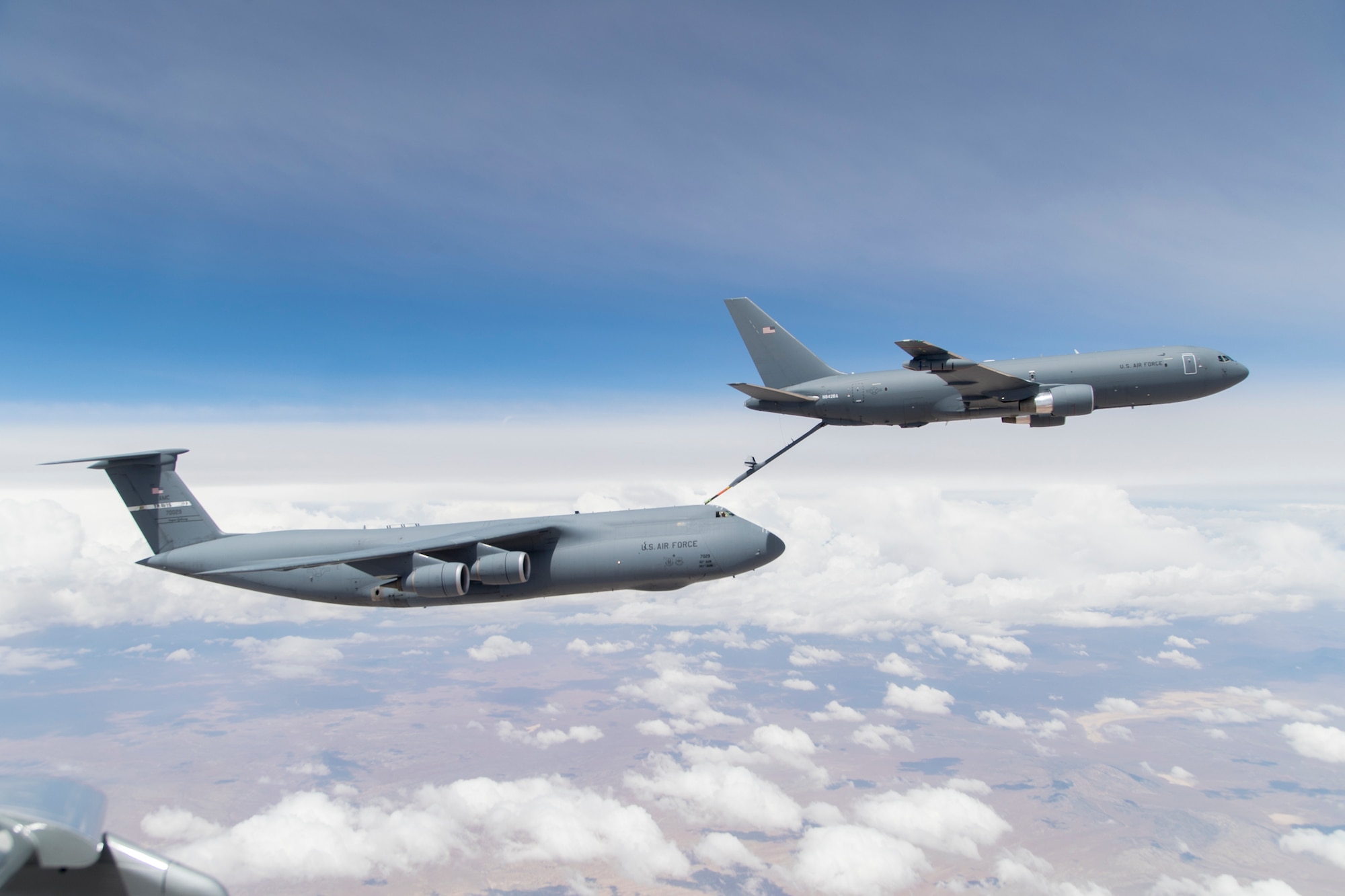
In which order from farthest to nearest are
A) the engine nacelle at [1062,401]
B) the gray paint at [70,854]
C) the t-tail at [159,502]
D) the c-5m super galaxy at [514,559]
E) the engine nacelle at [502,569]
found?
the t-tail at [159,502]
the engine nacelle at [1062,401]
the c-5m super galaxy at [514,559]
the engine nacelle at [502,569]
the gray paint at [70,854]

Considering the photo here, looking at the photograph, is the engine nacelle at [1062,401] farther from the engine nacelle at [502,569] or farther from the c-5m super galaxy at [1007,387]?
the engine nacelle at [502,569]

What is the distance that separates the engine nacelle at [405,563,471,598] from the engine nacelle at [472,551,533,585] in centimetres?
55

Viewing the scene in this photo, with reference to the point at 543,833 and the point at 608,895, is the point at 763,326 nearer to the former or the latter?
the point at 608,895

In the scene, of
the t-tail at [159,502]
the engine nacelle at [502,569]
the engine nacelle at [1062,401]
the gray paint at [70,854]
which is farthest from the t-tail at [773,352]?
the gray paint at [70,854]

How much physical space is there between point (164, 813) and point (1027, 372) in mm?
195935

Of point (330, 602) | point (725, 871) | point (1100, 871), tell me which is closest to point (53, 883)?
point (330, 602)

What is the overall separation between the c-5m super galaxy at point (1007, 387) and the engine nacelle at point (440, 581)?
13.1 metres

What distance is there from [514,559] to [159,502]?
18302 mm

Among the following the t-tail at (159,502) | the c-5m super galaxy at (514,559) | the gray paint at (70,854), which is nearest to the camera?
the gray paint at (70,854)

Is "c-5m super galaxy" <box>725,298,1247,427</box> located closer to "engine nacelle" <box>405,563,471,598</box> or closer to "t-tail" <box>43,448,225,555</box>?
"engine nacelle" <box>405,563,471,598</box>

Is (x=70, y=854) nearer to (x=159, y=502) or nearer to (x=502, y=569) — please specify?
(x=502, y=569)

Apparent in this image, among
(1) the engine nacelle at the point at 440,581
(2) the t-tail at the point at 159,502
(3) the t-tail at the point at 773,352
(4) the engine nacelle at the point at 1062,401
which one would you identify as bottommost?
(1) the engine nacelle at the point at 440,581

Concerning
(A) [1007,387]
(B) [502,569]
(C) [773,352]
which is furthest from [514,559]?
(A) [1007,387]

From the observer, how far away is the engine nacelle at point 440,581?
939 inches
